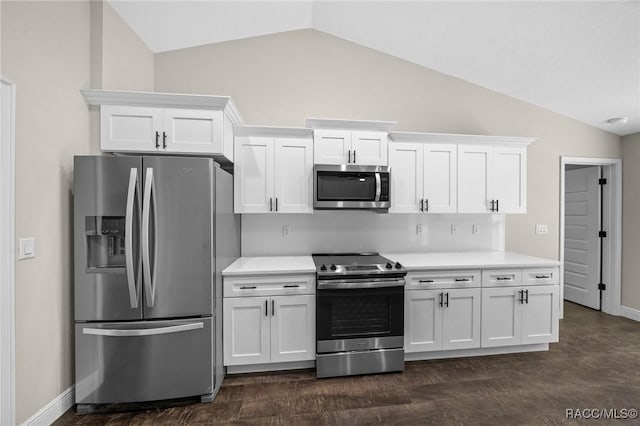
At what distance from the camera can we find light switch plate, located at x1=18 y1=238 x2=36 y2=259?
1.82 metres

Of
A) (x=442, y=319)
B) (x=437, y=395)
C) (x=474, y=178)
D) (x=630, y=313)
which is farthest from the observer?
(x=630, y=313)

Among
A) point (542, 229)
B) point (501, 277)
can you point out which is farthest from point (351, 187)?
point (542, 229)

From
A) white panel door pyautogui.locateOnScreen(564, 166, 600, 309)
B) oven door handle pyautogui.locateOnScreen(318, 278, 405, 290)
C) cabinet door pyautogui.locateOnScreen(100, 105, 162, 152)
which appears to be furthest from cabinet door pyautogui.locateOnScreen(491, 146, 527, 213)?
cabinet door pyautogui.locateOnScreen(100, 105, 162, 152)

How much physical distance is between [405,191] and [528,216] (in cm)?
189

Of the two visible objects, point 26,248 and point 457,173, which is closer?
point 26,248

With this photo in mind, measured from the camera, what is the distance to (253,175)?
9.64 ft

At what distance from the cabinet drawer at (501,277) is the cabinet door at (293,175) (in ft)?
6.01

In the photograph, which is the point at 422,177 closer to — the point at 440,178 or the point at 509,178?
the point at 440,178

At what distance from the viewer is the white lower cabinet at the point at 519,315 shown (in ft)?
9.60

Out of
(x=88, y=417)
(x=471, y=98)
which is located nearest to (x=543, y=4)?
(x=471, y=98)

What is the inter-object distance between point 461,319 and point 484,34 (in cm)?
270

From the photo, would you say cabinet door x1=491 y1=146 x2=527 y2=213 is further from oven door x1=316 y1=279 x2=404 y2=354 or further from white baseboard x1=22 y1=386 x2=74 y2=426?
white baseboard x1=22 y1=386 x2=74 y2=426

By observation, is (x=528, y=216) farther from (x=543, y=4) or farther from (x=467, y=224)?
(x=543, y=4)

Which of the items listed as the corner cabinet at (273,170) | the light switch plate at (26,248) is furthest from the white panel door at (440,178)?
the light switch plate at (26,248)
